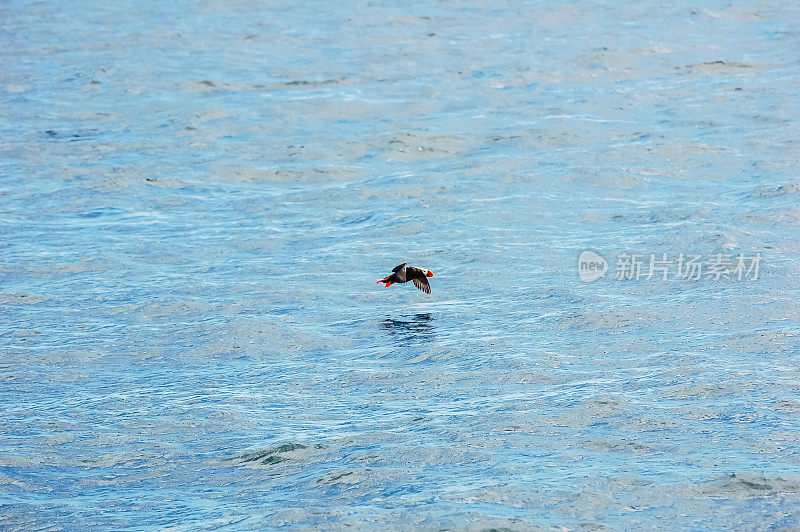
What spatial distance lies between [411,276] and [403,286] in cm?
153

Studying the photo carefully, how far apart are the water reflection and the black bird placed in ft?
1.45

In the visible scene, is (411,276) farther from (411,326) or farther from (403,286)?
(403,286)

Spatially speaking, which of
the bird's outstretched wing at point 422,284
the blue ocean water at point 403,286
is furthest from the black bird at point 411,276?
the blue ocean water at point 403,286

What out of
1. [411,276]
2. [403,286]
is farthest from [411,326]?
[403,286]

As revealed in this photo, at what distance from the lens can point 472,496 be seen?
1035 centimetres

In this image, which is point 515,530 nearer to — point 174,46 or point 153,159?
point 153,159

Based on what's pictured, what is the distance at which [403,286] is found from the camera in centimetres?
1680

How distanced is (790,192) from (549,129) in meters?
6.32

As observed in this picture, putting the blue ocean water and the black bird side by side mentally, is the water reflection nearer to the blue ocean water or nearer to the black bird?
the blue ocean water

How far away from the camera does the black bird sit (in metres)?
15.0

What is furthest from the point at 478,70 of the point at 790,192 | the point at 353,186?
the point at 790,192

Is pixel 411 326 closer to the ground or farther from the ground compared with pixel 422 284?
closer to the ground

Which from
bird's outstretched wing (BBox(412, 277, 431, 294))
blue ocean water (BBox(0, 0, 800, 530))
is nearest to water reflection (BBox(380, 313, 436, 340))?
blue ocean water (BBox(0, 0, 800, 530))

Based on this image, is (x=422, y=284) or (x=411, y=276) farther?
(x=422, y=284)
